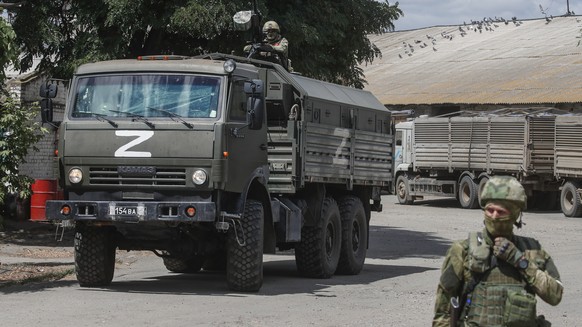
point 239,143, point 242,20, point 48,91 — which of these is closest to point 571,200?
point 242,20

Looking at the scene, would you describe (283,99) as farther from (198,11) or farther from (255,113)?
(198,11)

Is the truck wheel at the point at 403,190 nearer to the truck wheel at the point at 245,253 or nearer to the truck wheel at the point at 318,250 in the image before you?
the truck wheel at the point at 318,250

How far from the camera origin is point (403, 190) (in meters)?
41.9

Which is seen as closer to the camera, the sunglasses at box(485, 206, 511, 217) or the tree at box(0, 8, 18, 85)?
the sunglasses at box(485, 206, 511, 217)

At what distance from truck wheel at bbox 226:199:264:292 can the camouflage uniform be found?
25.8 ft

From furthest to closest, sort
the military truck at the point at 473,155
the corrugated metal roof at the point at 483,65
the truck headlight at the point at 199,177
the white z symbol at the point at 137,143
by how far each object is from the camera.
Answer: the corrugated metal roof at the point at 483,65
the military truck at the point at 473,155
the white z symbol at the point at 137,143
the truck headlight at the point at 199,177

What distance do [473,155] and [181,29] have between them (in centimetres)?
1896

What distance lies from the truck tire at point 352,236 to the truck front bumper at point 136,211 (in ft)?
14.8

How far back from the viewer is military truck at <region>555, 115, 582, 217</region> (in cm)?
3481

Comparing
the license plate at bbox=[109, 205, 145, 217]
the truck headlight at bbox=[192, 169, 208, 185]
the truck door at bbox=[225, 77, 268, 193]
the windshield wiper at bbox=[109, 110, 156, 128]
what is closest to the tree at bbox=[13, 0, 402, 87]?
the truck door at bbox=[225, 77, 268, 193]

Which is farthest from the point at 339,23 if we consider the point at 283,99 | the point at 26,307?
the point at 26,307

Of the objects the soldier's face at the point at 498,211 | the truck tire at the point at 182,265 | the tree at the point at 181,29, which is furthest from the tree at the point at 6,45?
the soldier's face at the point at 498,211

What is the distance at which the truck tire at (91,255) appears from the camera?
48.4 ft

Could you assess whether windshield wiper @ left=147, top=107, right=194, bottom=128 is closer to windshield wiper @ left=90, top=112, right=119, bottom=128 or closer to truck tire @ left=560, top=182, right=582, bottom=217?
windshield wiper @ left=90, top=112, right=119, bottom=128
